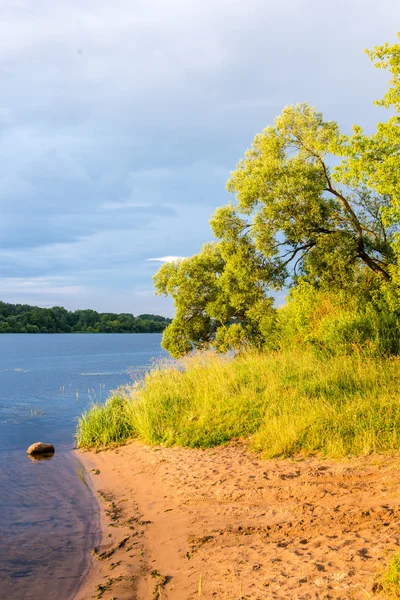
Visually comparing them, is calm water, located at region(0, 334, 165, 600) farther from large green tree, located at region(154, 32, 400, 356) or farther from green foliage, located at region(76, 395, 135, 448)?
large green tree, located at region(154, 32, 400, 356)

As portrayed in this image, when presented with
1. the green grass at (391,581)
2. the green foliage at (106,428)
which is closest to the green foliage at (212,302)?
the green foliage at (106,428)

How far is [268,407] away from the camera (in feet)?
45.5

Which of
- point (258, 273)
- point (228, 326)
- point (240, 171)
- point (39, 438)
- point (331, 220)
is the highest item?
point (240, 171)

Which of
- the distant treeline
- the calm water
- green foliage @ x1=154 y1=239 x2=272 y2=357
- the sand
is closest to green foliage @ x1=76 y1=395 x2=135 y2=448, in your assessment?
the calm water

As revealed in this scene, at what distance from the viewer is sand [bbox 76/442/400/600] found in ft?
19.7

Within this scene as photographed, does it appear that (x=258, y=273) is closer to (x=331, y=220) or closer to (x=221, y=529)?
(x=331, y=220)

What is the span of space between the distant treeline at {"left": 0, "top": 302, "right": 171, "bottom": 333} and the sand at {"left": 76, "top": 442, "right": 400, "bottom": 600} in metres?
129

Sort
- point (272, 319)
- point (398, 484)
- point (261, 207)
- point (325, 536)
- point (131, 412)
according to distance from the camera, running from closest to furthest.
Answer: point (325, 536)
point (398, 484)
point (131, 412)
point (261, 207)
point (272, 319)

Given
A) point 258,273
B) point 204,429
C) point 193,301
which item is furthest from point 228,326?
point 204,429

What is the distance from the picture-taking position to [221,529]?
26.4 feet

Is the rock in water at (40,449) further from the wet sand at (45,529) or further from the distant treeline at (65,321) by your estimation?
the distant treeline at (65,321)

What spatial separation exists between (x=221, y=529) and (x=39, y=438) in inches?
511

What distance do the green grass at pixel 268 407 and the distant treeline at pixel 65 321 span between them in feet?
402

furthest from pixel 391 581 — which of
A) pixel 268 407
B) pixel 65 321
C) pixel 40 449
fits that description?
pixel 65 321
